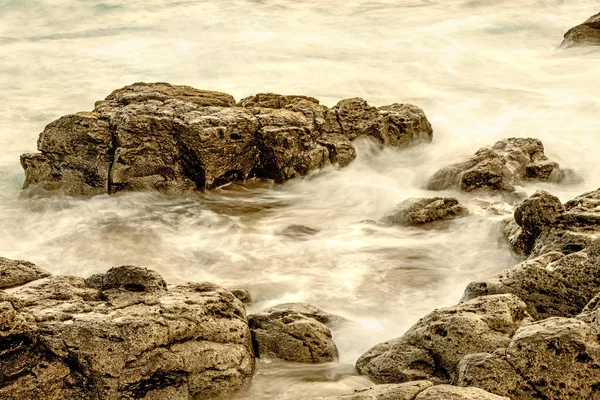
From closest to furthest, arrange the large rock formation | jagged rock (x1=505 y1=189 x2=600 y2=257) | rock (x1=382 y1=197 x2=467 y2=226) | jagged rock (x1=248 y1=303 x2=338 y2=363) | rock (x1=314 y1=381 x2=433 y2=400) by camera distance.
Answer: rock (x1=314 y1=381 x2=433 y2=400), jagged rock (x1=248 y1=303 x2=338 y2=363), jagged rock (x1=505 y1=189 x2=600 y2=257), rock (x1=382 y1=197 x2=467 y2=226), the large rock formation

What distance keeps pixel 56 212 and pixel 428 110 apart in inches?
311

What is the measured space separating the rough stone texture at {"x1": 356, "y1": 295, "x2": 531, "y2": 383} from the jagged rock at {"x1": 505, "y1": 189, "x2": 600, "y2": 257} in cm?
139

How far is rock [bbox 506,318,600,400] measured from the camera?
4.52m

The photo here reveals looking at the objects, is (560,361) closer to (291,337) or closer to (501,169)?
(291,337)

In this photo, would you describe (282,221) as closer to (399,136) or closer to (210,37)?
(399,136)

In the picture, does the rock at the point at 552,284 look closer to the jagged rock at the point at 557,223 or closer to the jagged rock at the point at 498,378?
the jagged rock at the point at 557,223

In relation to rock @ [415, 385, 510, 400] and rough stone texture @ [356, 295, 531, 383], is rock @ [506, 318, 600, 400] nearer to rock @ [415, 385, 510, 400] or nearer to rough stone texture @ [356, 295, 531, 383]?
rock @ [415, 385, 510, 400]

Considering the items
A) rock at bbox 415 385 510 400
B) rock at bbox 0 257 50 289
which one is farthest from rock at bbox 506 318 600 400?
rock at bbox 0 257 50 289

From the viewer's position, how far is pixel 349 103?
41.6ft

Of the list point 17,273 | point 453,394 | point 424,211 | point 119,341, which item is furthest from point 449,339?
point 424,211

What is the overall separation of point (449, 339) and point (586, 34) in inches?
668

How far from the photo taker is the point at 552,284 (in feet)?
20.6

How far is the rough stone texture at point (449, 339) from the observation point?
5435 mm

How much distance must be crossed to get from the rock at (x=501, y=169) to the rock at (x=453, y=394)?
7.11 meters
